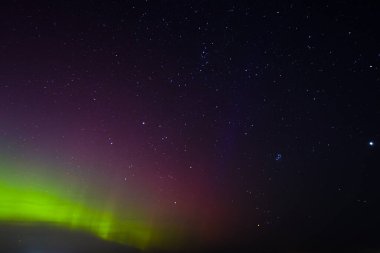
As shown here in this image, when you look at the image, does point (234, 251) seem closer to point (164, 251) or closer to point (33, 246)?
point (164, 251)

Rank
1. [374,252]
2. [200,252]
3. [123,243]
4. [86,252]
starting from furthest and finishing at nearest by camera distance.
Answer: [123,243] → [86,252] → [200,252] → [374,252]

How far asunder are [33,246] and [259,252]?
278 inches

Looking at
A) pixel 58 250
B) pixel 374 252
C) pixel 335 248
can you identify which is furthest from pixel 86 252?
pixel 374 252

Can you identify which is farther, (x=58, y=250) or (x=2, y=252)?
(x=58, y=250)

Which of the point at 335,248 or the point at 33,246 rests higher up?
the point at 335,248

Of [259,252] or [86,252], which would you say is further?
[86,252]

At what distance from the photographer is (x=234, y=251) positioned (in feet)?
37.4

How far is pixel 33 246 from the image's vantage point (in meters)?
11.2

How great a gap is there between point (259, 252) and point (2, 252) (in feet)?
25.5

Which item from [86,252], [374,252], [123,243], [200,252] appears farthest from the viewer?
[123,243]

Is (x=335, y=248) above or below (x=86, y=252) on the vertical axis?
above

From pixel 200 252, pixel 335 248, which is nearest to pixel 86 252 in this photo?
pixel 200 252

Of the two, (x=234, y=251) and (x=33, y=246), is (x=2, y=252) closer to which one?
(x=33, y=246)

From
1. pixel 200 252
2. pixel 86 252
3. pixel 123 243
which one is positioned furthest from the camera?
pixel 123 243
